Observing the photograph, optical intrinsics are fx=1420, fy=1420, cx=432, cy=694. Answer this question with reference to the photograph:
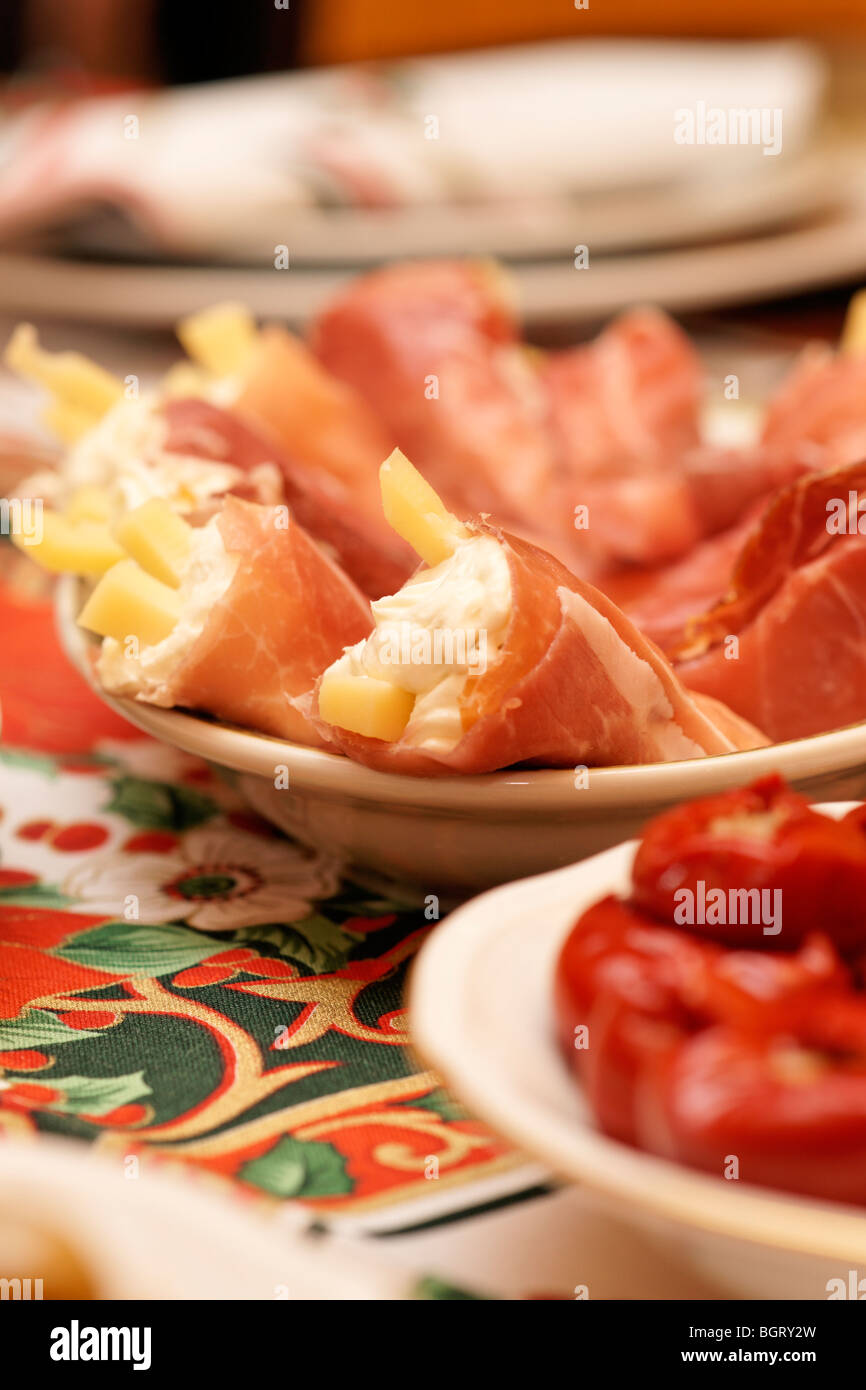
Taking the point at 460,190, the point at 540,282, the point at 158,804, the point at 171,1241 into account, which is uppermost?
the point at 460,190

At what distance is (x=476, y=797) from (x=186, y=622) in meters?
0.22

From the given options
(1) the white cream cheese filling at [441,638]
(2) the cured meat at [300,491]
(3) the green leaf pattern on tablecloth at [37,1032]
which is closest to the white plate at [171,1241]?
(3) the green leaf pattern on tablecloth at [37,1032]

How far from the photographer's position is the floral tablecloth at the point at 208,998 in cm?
66

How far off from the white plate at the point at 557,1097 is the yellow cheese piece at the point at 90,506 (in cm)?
49

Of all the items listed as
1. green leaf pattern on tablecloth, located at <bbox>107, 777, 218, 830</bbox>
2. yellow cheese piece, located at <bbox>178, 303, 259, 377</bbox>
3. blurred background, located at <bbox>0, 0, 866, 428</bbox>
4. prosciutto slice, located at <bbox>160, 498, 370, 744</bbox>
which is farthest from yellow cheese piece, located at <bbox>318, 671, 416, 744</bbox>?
blurred background, located at <bbox>0, 0, 866, 428</bbox>

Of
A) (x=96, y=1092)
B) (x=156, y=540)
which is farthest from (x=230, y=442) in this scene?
(x=96, y=1092)

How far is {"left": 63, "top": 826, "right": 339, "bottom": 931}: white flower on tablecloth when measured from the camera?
2.96 feet

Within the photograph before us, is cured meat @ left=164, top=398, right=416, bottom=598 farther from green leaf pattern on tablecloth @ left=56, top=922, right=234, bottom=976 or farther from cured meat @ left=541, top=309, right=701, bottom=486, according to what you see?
cured meat @ left=541, top=309, right=701, bottom=486

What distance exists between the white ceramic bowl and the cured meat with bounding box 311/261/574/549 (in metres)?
0.53

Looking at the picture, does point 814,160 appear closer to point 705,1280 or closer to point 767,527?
point 767,527

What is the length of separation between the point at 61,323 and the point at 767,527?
151cm

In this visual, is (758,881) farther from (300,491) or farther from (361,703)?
(300,491)

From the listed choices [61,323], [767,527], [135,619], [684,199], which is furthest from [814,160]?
[135,619]

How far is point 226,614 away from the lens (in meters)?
0.84
